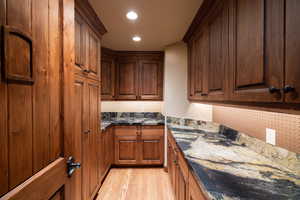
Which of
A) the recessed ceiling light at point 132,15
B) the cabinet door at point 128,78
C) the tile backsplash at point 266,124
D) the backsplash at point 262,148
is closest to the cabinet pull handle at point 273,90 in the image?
the tile backsplash at point 266,124

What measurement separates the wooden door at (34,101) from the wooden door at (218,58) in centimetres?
113

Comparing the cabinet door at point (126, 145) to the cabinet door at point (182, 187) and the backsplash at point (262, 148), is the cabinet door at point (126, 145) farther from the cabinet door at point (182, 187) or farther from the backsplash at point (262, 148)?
the cabinet door at point (182, 187)

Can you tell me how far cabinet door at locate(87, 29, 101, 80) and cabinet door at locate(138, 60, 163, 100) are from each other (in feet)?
4.38

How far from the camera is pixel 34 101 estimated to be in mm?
684

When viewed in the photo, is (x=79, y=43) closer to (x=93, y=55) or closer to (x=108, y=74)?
(x=93, y=55)

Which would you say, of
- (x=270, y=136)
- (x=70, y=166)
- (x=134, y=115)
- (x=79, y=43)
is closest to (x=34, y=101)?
(x=70, y=166)

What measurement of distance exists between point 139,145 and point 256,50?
8.52ft

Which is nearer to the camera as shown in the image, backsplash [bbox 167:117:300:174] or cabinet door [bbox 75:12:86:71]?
backsplash [bbox 167:117:300:174]

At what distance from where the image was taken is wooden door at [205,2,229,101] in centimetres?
123

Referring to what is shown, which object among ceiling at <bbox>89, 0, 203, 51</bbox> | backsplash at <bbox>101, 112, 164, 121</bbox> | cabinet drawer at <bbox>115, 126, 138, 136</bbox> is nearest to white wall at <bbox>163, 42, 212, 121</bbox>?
ceiling at <bbox>89, 0, 203, 51</bbox>

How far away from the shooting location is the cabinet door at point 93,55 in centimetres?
180

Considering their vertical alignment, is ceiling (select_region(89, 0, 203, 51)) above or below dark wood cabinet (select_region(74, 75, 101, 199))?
above

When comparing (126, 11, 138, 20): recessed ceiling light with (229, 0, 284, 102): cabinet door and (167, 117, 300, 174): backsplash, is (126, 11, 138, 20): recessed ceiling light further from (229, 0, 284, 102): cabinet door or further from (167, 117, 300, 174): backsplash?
(167, 117, 300, 174): backsplash

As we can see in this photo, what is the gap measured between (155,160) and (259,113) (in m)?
2.19
